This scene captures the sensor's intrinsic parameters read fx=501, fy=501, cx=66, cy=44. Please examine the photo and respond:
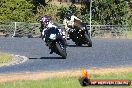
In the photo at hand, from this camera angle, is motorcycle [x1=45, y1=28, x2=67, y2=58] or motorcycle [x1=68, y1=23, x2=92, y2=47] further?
motorcycle [x1=68, y1=23, x2=92, y2=47]

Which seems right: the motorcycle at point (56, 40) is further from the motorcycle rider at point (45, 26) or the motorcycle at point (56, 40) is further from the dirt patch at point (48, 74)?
the dirt patch at point (48, 74)

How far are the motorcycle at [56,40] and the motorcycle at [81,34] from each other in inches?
216

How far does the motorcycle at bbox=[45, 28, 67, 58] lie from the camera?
63.3ft

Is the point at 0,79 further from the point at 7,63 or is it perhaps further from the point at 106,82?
the point at 106,82

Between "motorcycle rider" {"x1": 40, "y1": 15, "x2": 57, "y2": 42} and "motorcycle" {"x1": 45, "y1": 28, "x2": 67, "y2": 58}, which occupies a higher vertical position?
"motorcycle rider" {"x1": 40, "y1": 15, "x2": 57, "y2": 42}

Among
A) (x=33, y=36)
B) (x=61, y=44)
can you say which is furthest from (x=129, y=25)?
(x=61, y=44)

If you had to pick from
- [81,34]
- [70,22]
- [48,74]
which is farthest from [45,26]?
[81,34]

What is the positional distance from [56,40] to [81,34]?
610 cm

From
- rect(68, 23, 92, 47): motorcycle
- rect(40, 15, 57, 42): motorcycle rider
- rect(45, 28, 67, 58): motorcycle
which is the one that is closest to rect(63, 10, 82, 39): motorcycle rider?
rect(68, 23, 92, 47): motorcycle

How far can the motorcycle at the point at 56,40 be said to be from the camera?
1928 centimetres

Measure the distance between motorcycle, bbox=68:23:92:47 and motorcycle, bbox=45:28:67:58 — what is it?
5.49m

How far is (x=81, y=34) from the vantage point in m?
25.3

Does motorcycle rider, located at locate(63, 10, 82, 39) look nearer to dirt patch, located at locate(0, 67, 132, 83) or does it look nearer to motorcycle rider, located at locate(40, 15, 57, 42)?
motorcycle rider, located at locate(40, 15, 57, 42)

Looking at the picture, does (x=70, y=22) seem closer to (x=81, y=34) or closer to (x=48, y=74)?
(x=81, y=34)
